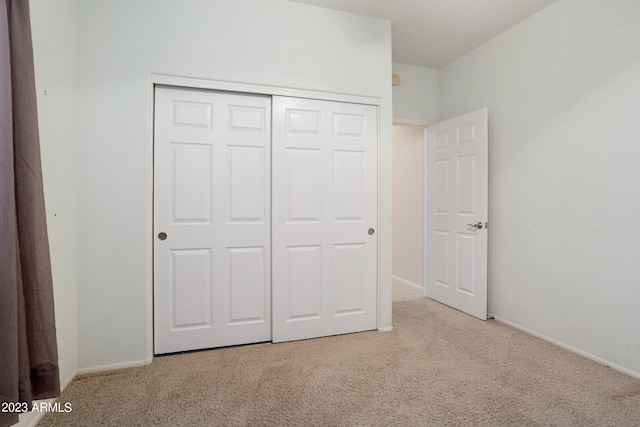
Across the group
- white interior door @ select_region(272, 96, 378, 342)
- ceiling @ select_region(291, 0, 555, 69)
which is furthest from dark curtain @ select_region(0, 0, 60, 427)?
ceiling @ select_region(291, 0, 555, 69)

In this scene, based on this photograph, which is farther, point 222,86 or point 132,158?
point 222,86

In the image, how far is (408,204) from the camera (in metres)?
4.20

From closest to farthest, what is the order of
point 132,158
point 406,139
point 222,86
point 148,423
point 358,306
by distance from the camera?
point 148,423 → point 132,158 → point 222,86 → point 358,306 → point 406,139

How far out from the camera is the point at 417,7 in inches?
97.1

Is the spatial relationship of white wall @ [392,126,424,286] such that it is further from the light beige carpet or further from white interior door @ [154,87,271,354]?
white interior door @ [154,87,271,354]

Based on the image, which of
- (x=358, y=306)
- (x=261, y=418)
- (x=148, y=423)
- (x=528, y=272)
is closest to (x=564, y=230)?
(x=528, y=272)

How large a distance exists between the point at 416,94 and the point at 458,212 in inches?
58.9

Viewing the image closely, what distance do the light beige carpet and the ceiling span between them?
2.76m

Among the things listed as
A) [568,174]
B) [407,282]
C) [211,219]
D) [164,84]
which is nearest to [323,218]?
[211,219]

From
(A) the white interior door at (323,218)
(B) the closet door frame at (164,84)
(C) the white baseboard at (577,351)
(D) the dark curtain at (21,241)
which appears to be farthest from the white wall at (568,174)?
(D) the dark curtain at (21,241)

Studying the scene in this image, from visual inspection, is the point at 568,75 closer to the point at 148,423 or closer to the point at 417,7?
the point at 417,7

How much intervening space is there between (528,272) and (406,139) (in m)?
2.31

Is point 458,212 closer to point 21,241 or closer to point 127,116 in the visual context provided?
point 127,116

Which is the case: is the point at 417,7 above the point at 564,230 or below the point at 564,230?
above
